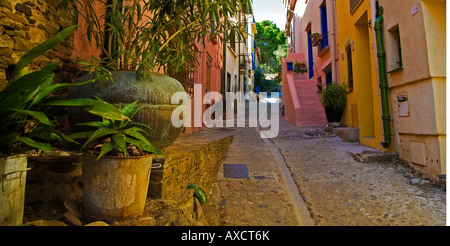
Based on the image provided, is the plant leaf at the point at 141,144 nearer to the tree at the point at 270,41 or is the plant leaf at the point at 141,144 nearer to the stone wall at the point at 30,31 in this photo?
the stone wall at the point at 30,31

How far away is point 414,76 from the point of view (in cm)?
289

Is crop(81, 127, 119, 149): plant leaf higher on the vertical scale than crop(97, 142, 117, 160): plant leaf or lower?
higher

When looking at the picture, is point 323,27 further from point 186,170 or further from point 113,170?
point 113,170

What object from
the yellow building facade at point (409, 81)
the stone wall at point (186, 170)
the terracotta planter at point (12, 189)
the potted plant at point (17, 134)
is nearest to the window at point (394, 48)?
the yellow building facade at point (409, 81)

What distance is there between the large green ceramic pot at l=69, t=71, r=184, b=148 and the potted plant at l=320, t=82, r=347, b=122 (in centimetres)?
448

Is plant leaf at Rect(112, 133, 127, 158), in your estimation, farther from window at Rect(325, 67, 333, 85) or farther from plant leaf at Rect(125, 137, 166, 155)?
window at Rect(325, 67, 333, 85)

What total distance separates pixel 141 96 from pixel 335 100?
15.7 ft

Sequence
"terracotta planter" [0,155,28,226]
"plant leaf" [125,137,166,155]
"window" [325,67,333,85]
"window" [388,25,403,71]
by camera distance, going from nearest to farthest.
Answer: "terracotta planter" [0,155,28,226]
"plant leaf" [125,137,166,155]
"window" [388,25,403,71]
"window" [325,67,333,85]

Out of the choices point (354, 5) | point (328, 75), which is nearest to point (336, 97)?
point (354, 5)

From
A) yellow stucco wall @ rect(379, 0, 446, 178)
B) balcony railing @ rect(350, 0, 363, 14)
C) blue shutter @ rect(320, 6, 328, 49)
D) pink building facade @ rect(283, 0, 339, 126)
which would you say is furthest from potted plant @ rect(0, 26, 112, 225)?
blue shutter @ rect(320, 6, 328, 49)

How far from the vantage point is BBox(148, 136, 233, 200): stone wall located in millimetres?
1750

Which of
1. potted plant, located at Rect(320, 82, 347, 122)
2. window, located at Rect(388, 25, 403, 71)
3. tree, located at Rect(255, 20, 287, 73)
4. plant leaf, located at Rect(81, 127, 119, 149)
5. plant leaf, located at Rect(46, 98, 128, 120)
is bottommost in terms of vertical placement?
plant leaf, located at Rect(81, 127, 119, 149)
